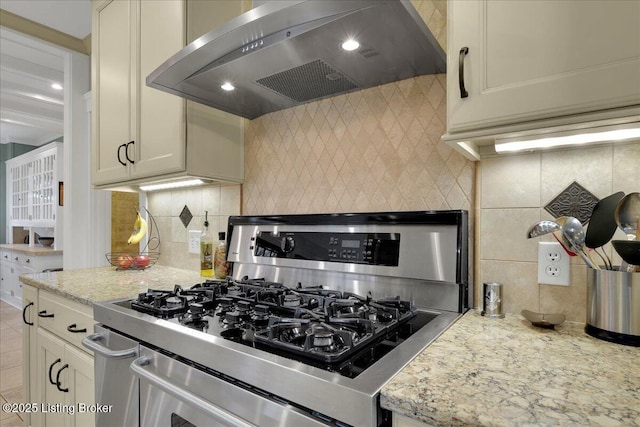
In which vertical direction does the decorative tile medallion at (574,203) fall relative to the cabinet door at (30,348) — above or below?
above

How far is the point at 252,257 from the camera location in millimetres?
1603

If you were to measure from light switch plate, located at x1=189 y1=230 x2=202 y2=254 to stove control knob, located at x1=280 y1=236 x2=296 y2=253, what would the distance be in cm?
69

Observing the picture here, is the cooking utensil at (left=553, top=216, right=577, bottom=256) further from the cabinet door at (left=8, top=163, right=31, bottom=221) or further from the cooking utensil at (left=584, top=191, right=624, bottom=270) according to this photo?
the cabinet door at (left=8, top=163, right=31, bottom=221)

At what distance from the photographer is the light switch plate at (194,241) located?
6.51 feet

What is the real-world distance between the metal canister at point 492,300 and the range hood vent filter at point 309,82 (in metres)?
0.86

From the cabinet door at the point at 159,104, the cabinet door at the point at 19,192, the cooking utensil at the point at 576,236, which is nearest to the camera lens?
the cooking utensil at the point at 576,236

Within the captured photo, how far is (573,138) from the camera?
900 millimetres

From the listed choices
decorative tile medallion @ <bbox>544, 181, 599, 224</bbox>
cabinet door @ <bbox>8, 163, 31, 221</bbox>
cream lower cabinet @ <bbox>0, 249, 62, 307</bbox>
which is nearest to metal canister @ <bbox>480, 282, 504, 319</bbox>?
decorative tile medallion @ <bbox>544, 181, 599, 224</bbox>

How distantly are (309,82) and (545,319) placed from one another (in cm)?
109

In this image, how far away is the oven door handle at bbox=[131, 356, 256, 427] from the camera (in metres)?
0.73

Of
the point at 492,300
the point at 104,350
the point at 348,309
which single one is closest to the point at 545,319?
the point at 492,300

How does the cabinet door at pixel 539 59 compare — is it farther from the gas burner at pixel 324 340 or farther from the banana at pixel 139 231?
the banana at pixel 139 231

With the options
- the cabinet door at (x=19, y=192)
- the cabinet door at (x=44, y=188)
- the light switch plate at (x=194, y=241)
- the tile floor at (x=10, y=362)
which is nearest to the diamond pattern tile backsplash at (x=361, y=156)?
the light switch plate at (x=194, y=241)

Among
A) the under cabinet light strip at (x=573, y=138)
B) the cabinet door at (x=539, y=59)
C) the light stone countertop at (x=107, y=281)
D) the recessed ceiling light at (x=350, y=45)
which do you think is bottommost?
the light stone countertop at (x=107, y=281)
